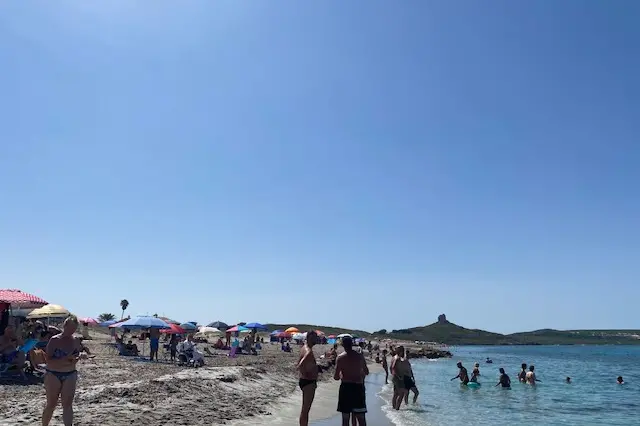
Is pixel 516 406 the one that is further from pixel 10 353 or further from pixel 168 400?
pixel 10 353

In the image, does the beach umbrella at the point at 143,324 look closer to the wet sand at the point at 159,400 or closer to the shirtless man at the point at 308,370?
the wet sand at the point at 159,400

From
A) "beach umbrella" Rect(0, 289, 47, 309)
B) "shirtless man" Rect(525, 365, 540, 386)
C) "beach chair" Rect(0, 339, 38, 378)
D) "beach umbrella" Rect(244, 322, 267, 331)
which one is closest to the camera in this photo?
"beach chair" Rect(0, 339, 38, 378)

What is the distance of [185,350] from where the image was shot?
69.7ft

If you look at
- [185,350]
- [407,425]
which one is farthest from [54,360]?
[185,350]

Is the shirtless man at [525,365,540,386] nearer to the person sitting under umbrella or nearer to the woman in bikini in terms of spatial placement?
the person sitting under umbrella

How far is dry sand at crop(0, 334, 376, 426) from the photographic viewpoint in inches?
355

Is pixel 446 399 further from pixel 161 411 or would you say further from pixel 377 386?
pixel 161 411

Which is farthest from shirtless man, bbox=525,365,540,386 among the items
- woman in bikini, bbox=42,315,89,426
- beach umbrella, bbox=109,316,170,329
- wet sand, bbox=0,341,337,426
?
woman in bikini, bbox=42,315,89,426

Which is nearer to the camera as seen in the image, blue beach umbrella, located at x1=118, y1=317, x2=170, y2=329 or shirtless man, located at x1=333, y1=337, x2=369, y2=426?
shirtless man, located at x1=333, y1=337, x2=369, y2=426

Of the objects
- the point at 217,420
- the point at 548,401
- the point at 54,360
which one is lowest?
the point at 548,401

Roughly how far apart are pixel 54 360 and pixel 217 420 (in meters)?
4.16

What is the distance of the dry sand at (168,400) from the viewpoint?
29.6 feet

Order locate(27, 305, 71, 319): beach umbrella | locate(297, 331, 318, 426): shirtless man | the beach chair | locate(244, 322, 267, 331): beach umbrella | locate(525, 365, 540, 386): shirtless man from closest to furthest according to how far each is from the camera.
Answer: locate(297, 331, 318, 426): shirtless man, the beach chair, locate(27, 305, 71, 319): beach umbrella, locate(525, 365, 540, 386): shirtless man, locate(244, 322, 267, 331): beach umbrella

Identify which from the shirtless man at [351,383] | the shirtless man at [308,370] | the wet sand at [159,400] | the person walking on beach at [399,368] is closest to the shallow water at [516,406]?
the person walking on beach at [399,368]
